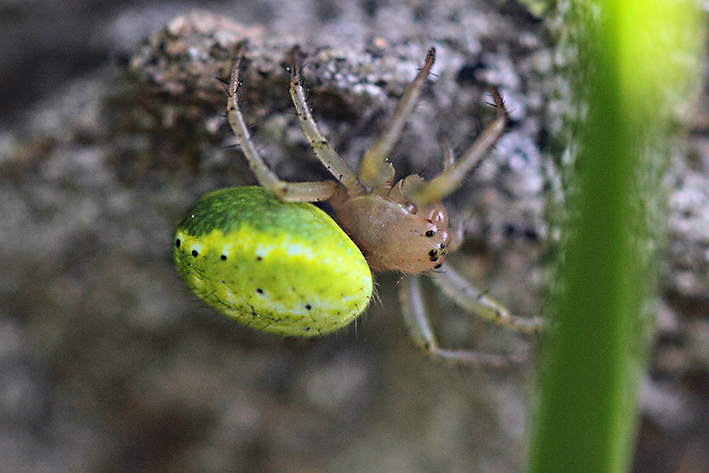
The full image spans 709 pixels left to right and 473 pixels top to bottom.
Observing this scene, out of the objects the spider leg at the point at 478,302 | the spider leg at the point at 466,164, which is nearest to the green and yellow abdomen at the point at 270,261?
the spider leg at the point at 466,164

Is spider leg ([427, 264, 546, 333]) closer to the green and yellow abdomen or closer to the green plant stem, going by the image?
the green and yellow abdomen

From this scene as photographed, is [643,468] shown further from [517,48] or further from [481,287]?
[517,48]

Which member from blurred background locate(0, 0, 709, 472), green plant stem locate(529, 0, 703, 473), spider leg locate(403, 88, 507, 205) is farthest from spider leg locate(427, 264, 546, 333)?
green plant stem locate(529, 0, 703, 473)

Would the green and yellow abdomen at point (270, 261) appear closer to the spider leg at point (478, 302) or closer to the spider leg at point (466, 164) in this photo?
the spider leg at point (466, 164)

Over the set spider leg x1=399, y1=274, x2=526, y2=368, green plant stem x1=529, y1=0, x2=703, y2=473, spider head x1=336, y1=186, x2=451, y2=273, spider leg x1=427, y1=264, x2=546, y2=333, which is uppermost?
green plant stem x1=529, y1=0, x2=703, y2=473

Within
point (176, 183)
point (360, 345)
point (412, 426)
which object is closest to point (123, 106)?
point (176, 183)

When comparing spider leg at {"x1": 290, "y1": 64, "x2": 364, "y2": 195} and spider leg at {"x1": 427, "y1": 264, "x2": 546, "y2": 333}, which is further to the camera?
spider leg at {"x1": 427, "y1": 264, "x2": 546, "y2": 333}

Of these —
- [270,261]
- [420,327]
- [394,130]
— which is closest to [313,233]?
[270,261]

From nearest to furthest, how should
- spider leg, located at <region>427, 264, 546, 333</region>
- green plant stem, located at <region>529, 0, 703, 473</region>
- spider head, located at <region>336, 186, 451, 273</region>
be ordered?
green plant stem, located at <region>529, 0, 703, 473</region> → spider head, located at <region>336, 186, 451, 273</region> → spider leg, located at <region>427, 264, 546, 333</region>
